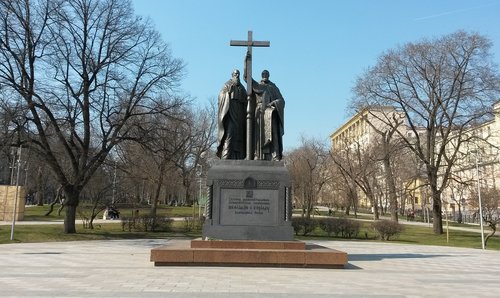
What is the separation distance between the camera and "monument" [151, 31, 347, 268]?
460 inches

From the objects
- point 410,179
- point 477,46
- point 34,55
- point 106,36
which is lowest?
point 410,179

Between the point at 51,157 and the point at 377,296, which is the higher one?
the point at 51,157

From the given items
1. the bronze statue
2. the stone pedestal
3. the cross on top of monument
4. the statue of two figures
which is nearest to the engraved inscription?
the stone pedestal

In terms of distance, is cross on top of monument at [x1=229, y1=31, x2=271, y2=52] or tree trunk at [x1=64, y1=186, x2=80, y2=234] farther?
tree trunk at [x1=64, y1=186, x2=80, y2=234]

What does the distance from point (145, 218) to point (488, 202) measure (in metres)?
31.5

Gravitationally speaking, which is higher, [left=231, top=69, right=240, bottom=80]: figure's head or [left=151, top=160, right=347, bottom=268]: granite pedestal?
[left=231, top=69, right=240, bottom=80]: figure's head

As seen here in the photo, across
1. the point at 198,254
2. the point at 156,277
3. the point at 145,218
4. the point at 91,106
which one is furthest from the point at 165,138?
the point at 156,277

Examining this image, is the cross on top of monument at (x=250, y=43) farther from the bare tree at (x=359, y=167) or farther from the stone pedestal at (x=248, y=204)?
the bare tree at (x=359, y=167)

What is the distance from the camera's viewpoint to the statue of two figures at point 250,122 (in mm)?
13773

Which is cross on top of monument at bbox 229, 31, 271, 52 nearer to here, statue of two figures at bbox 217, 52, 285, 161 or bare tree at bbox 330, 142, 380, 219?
statue of two figures at bbox 217, 52, 285, 161

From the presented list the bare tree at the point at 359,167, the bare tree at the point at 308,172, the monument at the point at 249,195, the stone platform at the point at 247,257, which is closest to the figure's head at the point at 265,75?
the monument at the point at 249,195

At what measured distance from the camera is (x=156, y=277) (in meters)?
9.79

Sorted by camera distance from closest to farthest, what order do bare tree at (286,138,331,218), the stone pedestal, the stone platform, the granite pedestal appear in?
1. the stone platform
2. the granite pedestal
3. the stone pedestal
4. bare tree at (286,138,331,218)

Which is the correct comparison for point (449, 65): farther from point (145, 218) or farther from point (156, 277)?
point (156, 277)
